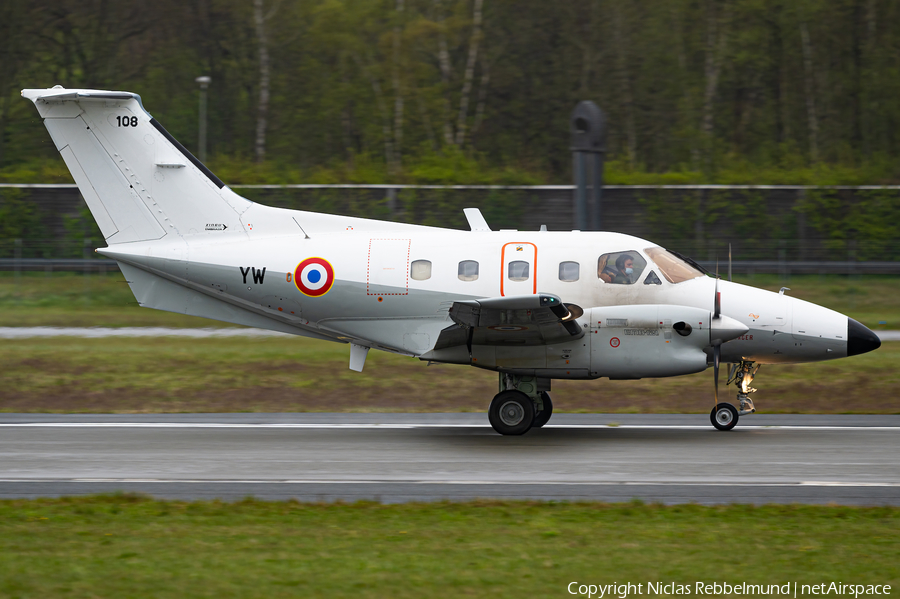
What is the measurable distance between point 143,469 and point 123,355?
A: 10004 millimetres

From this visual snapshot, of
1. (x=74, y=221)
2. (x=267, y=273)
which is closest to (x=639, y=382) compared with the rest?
(x=267, y=273)

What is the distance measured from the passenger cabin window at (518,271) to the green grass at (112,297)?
15428 millimetres

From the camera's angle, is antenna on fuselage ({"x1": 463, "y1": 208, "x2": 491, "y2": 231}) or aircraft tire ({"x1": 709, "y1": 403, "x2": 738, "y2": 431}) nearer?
aircraft tire ({"x1": 709, "y1": 403, "x2": 738, "y2": 431})

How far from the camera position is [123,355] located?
20984 mm

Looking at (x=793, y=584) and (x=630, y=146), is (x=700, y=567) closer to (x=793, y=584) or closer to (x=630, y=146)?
(x=793, y=584)

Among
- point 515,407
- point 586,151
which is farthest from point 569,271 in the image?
point 586,151

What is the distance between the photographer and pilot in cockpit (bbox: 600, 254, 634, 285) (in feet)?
45.6

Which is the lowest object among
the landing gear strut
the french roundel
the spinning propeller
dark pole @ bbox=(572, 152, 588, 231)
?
the landing gear strut

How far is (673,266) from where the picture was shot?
14.1 meters

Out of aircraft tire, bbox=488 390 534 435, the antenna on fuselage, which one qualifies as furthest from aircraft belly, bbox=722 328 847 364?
the antenna on fuselage

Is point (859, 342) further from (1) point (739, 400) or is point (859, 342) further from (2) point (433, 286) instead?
(2) point (433, 286)

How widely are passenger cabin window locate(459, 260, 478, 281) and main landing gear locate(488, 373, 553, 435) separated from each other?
1.60m

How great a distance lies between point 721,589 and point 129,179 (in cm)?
1178

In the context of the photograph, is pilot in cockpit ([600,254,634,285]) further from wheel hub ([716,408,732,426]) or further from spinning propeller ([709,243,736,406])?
wheel hub ([716,408,732,426])
